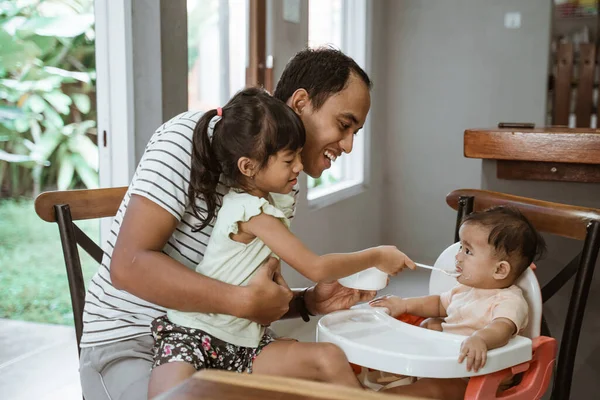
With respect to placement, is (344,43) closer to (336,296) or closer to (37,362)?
(37,362)

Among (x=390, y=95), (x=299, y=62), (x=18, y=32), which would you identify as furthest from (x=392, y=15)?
(x=299, y=62)

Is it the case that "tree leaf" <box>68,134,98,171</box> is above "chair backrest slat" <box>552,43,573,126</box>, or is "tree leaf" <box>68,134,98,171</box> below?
below

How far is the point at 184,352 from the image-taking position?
4.06ft

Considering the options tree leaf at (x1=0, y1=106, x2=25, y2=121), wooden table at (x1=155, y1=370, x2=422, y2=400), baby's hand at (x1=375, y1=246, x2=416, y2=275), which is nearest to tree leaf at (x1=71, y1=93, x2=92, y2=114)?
tree leaf at (x1=0, y1=106, x2=25, y2=121)

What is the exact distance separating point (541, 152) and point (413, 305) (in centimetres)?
69

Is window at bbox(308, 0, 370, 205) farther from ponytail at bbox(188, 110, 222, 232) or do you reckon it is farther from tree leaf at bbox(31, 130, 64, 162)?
ponytail at bbox(188, 110, 222, 232)

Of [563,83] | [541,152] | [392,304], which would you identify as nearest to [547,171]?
[541,152]

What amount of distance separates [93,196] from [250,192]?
1.31ft

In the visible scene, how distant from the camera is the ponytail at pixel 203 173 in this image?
1292 millimetres

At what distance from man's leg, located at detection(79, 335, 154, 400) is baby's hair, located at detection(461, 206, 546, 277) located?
73 cm

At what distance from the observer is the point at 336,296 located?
4.88 ft

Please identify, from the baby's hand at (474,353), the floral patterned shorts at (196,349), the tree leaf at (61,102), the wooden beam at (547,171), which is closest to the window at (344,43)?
the tree leaf at (61,102)

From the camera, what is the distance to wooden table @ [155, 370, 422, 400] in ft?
2.47

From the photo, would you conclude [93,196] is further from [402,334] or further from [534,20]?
[534,20]
